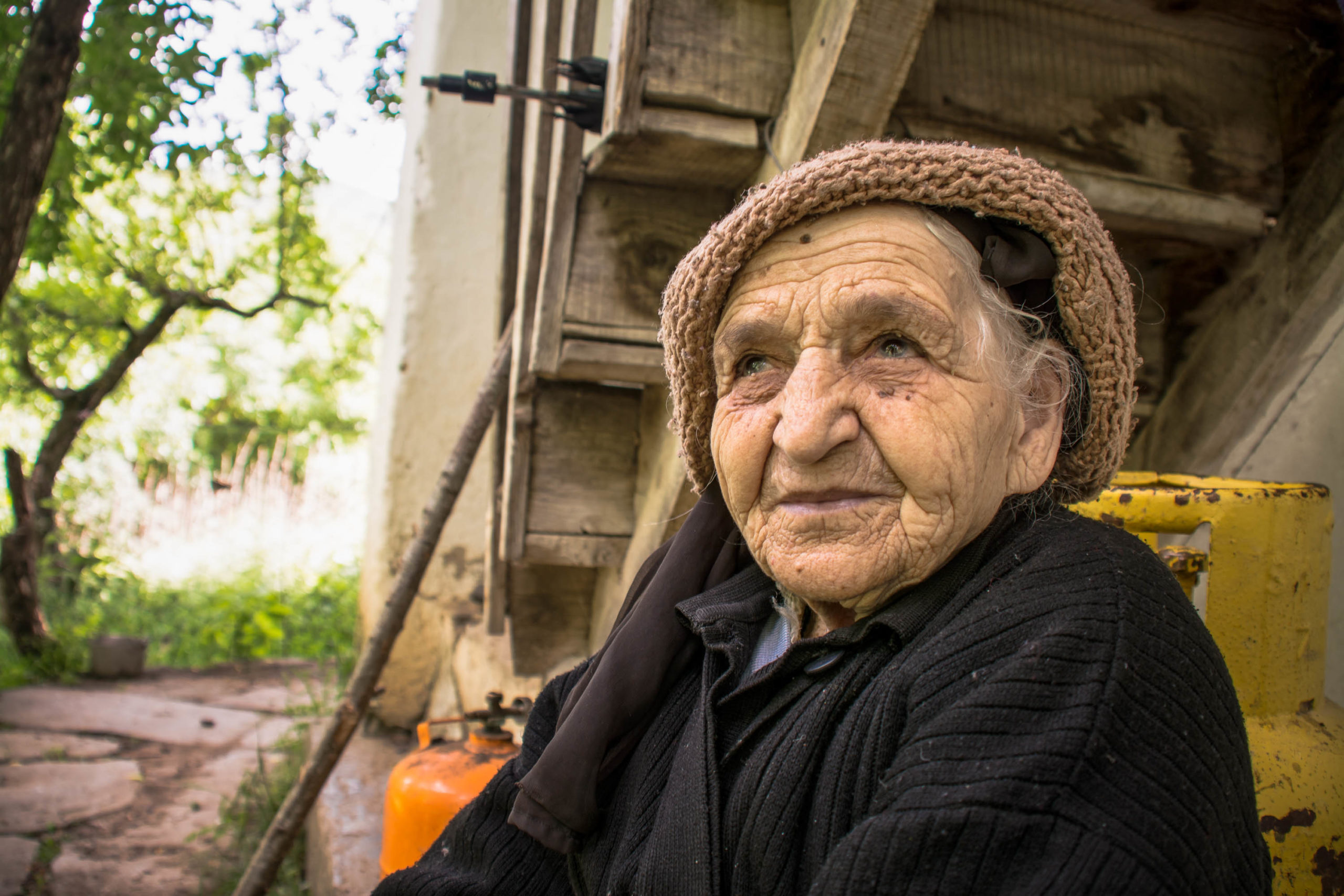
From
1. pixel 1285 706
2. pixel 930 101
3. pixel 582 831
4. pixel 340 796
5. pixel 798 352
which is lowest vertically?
pixel 340 796

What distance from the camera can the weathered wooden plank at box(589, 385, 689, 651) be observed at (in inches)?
90.4

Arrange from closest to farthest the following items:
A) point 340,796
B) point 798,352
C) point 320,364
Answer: point 798,352 → point 340,796 → point 320,364

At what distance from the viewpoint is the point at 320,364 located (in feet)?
45.3

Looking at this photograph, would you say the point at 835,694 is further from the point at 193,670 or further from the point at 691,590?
the point at 193,670

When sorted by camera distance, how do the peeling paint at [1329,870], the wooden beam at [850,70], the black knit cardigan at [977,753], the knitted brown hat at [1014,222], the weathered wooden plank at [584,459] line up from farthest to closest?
the weathered wooden plank at [584,459]
the wooden beam at [850,70]
the peeling paint at [1329,870]
the knitted brown hat at [1014,222]
the black knit cardigan at [977,753]

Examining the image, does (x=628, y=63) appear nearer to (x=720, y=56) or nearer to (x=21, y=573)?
(x=720, y=56)

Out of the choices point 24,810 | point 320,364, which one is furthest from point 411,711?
point 320,364

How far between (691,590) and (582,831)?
42cm

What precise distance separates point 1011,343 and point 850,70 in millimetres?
714

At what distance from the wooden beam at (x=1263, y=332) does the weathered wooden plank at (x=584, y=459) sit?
4.84 feet

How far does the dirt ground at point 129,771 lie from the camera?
11.8ft

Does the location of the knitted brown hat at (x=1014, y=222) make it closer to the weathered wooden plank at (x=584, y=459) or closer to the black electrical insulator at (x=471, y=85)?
the black electrical insulator at (x=471, y=85)

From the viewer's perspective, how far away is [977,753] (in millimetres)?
877

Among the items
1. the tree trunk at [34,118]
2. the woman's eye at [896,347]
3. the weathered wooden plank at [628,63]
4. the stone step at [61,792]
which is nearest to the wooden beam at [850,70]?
the weathered wooden plank at [628,63]
